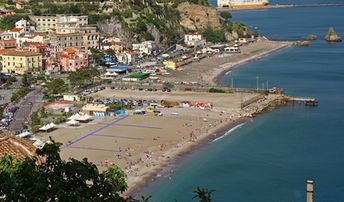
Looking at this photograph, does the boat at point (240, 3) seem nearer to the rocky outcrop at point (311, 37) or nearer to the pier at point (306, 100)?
the rocky outcrop at point (311, 37)

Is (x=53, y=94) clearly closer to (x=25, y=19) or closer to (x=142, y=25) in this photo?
(x=25, y=19)

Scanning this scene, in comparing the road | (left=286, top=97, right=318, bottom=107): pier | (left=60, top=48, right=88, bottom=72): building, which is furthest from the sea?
(left=60, top=48, right=88, bottom=72): building

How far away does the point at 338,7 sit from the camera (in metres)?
132

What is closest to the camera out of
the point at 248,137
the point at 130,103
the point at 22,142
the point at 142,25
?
the point at 22,142

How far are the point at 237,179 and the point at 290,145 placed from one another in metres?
5.57

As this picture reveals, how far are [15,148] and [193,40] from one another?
53520mm

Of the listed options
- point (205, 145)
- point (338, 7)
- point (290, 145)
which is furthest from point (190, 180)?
point (338, 7)

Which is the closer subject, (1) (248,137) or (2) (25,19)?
(1) (248,137)

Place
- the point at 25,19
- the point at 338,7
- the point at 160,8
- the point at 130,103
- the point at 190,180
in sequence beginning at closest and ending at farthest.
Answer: the point at 190,180 → the point at 130,103 → the point at 25,19 → the point at 160,8 → the point at 338,7

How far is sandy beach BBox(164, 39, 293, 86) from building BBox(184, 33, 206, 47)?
159 inches

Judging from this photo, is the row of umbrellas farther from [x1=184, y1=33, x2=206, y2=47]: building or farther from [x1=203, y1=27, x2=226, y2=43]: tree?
[x1=203, y1=27, x2=226, y2=43]: tree

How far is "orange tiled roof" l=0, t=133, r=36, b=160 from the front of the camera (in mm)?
9047

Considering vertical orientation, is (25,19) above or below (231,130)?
above

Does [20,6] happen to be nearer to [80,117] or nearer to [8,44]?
[8,44]
